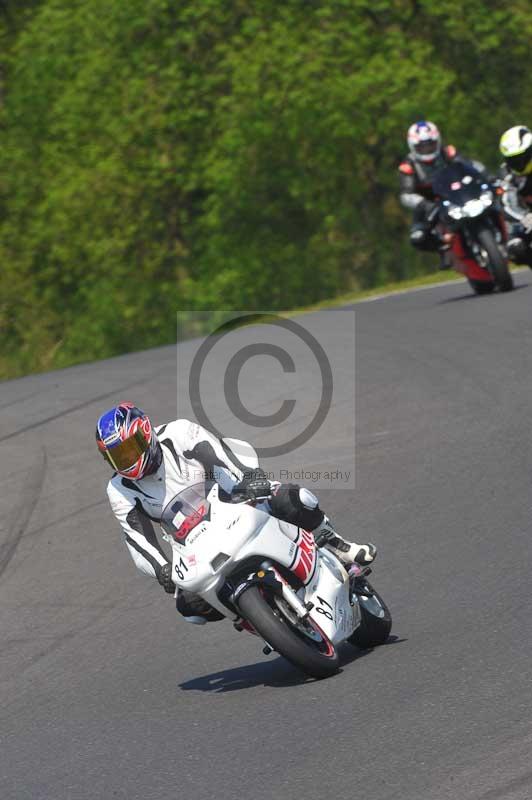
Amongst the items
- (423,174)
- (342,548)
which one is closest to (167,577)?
(342,548)

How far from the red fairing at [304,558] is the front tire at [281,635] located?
248 millimetres

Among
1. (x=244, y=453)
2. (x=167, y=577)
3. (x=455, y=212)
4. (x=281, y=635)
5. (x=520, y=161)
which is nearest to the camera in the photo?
(x=281, y=635)

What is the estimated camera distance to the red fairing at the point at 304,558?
6.50m

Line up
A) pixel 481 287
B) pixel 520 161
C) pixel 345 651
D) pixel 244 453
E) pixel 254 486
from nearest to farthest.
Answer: pixel 254 486 → pixel 244 453 → pixel 345 651 → pixel 520 161 → pixel 481 287

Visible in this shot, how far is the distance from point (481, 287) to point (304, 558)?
10.8 metres

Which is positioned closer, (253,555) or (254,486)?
(253,555)

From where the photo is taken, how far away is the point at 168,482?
270 inches

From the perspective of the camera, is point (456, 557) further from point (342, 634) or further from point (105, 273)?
point (105, 273)

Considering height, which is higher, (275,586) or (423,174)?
(423,174)

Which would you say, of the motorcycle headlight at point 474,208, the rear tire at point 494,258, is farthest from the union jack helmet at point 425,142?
the rear tire at point 494,258

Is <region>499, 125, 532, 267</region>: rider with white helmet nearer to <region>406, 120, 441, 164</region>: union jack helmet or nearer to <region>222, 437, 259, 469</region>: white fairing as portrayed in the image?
<region>406, 120, 441, 164</region>: union jack helmet

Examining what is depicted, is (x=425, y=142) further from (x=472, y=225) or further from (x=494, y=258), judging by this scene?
(x=494, y=258)

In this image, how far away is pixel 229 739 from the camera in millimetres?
5797

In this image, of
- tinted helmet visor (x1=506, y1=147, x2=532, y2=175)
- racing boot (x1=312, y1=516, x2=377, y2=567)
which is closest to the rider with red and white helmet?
tinted helmet visor (x1=506, y1=147, x2=532, y2=175)
